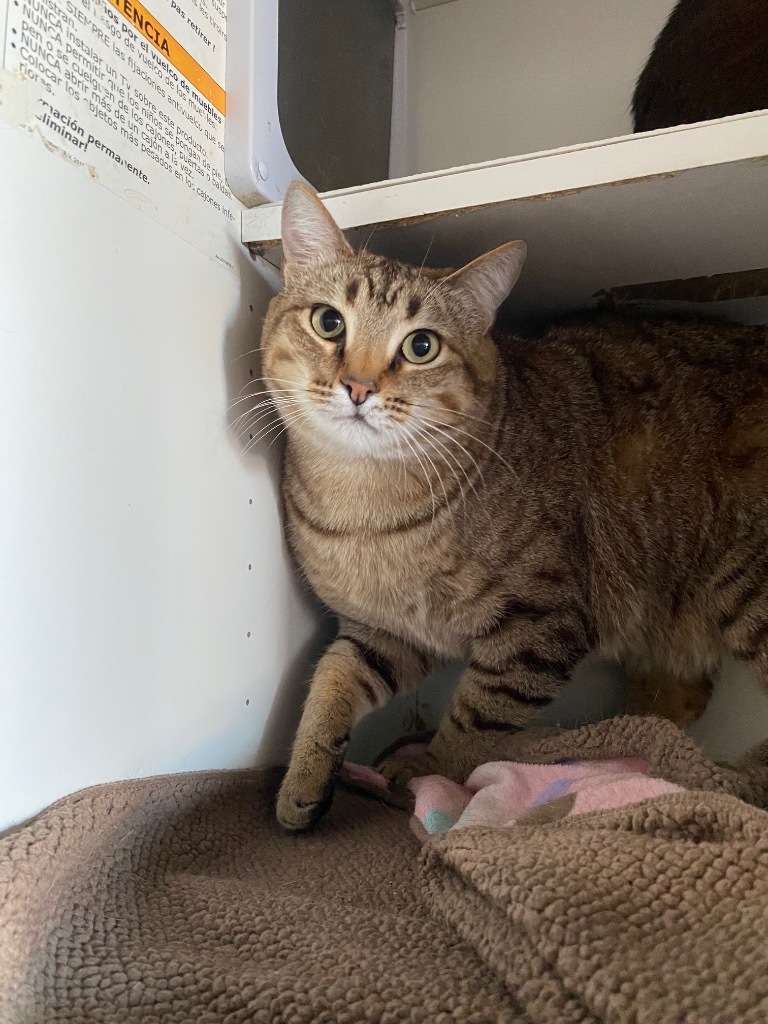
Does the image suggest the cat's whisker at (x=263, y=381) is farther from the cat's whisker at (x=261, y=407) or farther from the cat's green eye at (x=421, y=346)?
the cat's green eye at (x=421, y=346)

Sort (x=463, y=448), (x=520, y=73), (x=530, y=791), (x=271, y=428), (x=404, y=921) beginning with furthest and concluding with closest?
1. (x=520, y=73)
2. (x=271, y=428)
3. (x=463, y=448)
4. (x=530, y=791)
5. (x=404, y=921)

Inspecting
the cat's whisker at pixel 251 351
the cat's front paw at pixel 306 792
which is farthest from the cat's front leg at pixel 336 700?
the cat's whisker at pixel 251 351

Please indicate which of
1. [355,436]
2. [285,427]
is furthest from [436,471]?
[285,427]

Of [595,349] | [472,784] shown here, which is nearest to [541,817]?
[472,784]

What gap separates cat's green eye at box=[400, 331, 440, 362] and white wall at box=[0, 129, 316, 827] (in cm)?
28

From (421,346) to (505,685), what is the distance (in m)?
0.61

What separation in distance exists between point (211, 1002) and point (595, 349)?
124 centimetres

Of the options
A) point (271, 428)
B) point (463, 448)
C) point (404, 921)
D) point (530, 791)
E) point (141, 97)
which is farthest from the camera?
point (271, 428)

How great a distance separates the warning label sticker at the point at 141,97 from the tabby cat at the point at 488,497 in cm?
15

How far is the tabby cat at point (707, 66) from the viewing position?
1.17 m

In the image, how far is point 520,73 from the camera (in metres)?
1.83

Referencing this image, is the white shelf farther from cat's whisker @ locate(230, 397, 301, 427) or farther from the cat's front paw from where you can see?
the cat's front paw

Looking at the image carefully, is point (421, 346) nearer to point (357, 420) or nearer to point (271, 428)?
point (357, 420)

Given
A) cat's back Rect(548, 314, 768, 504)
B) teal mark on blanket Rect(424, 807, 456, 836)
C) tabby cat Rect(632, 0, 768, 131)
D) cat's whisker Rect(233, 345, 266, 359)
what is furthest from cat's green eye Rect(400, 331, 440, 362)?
teal mark on blanket Rect(424, 807, 456, 836)
